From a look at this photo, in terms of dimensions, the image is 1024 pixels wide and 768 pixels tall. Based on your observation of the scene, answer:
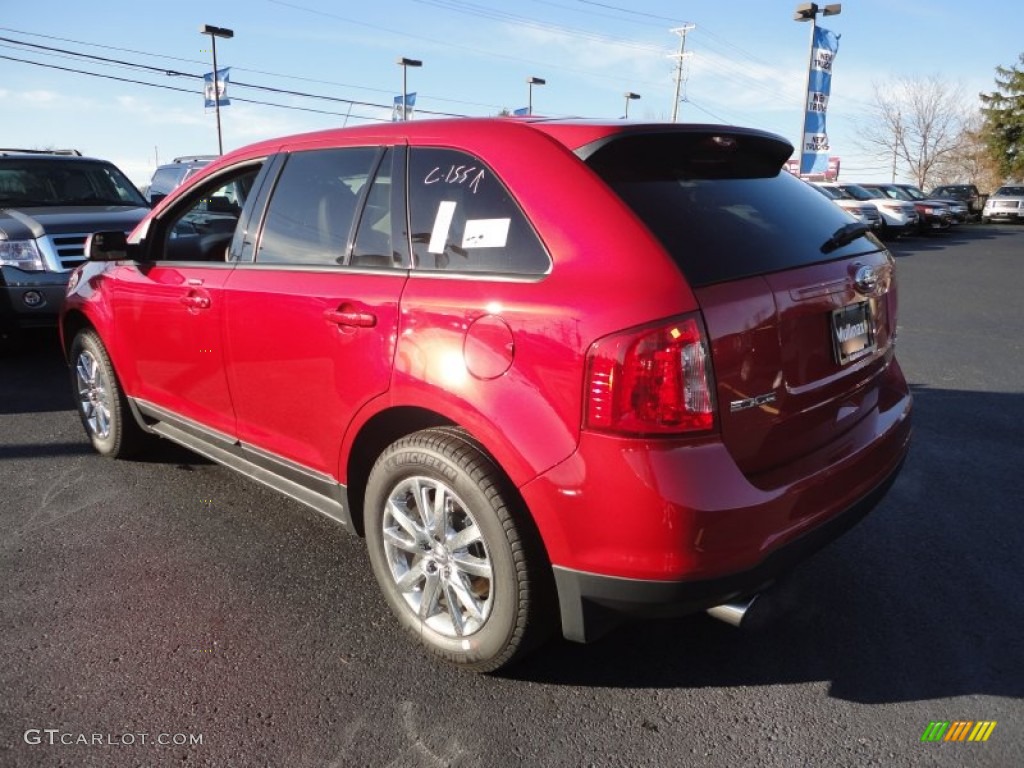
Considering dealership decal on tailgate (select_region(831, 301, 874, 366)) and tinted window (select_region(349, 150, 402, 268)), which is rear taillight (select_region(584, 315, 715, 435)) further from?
tinted window (select_region(349, 150, 402, 268))

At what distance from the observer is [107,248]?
390 centimetres

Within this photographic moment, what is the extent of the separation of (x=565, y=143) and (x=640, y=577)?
130 centimetres

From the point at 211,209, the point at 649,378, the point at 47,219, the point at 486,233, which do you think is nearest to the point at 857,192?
the point at 47,219

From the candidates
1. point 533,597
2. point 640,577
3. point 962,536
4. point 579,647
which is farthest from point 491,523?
point 962,536

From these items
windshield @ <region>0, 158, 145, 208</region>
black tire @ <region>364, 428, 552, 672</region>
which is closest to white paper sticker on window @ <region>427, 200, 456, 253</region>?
black tire @ <region>364, 428, 552, 672</region>

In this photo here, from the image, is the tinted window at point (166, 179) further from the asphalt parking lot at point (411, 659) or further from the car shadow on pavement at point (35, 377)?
the asphalt parking lot at point (411, 659)

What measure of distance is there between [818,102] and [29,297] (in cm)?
2002

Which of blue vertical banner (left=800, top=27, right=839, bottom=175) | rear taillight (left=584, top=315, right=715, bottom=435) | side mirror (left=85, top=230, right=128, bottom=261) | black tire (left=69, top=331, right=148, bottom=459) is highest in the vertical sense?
blue vertical banner (left=800, top=27, right=839, bottom=175)

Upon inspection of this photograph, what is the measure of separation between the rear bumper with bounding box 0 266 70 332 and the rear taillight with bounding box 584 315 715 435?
5824 mm

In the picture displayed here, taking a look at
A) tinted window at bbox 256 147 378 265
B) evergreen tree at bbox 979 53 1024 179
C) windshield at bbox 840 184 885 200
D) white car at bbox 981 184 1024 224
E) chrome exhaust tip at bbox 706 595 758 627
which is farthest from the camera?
evergreen tree at bbox 979 53 1024 179

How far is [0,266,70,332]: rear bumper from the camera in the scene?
21.0ft

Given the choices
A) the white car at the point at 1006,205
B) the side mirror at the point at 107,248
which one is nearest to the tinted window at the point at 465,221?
the side mirror at the point at 107,248

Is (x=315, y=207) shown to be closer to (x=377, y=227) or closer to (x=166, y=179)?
(x=377, y=227)

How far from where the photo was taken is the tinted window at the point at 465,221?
94.0 inches
